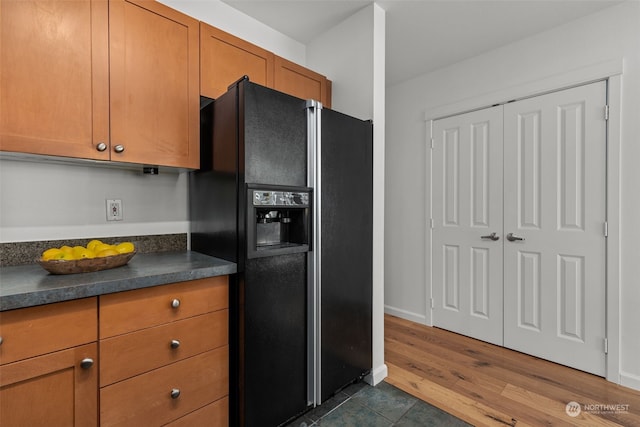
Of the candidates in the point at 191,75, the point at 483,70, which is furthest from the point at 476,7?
the point at 191,75

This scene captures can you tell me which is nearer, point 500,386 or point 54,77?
point 54,77

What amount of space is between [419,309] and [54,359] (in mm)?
2960

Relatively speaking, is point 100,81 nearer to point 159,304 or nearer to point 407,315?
point 159,304

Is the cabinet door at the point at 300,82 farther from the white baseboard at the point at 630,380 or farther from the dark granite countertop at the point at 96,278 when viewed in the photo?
the white baseboard at the point at 630,380

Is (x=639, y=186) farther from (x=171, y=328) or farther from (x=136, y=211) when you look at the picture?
(x=136, y=211)

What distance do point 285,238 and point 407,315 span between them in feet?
7.08

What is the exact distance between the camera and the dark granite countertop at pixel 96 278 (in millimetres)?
977

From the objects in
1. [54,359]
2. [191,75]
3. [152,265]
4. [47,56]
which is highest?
[191,75]

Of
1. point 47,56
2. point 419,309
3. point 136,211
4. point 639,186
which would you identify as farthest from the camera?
point 419,309

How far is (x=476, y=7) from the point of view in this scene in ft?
6.90

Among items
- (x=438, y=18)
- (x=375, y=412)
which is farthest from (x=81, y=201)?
(x=438, y=18)

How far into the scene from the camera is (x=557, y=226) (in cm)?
232

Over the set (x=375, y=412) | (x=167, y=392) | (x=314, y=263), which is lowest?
(x=375, y=412)

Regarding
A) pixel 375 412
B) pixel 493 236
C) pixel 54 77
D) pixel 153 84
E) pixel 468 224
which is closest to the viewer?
pixel 54 77
